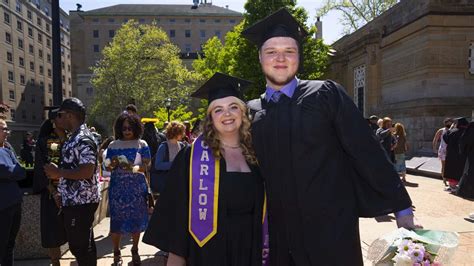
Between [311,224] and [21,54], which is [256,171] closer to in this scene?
[311,224]

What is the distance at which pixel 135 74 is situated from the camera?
34625 millimetres

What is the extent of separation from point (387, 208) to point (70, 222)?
2770 mm

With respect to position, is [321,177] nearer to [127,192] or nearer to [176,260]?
[176,260]

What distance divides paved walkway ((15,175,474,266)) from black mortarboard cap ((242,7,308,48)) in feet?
10.6

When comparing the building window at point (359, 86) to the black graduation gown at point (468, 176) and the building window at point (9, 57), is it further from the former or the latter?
the building window at point (9, 57)

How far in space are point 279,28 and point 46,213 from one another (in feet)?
9.88

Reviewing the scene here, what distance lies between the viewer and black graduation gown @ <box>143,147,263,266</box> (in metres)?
2.32

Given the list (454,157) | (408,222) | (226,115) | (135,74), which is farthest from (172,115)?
(408,222)

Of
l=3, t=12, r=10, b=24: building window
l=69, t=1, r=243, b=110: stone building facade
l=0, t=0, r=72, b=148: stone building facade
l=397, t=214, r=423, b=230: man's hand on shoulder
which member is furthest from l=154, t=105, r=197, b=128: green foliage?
l=69, t=1, r=243, b=110: stone building facade

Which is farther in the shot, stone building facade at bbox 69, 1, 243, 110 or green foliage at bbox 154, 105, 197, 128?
stone building facade at bbox 69, 1, 243, 110

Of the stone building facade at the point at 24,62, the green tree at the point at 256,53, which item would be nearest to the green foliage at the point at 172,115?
the green tree at the point at 256,53

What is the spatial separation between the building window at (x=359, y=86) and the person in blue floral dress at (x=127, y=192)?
55.9ft

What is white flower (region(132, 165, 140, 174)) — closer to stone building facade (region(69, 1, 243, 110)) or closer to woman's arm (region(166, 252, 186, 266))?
woman's arm (region(166, 252, 186, 266))

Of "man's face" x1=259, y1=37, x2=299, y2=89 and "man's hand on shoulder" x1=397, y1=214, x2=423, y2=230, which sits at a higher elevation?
"man's face" x1=259, y1=37, x2=299, y2=89
